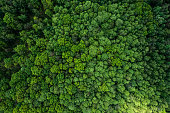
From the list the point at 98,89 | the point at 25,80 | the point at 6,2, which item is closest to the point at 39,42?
the point at 25,80

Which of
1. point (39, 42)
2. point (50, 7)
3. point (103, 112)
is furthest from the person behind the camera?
point (50, 7)

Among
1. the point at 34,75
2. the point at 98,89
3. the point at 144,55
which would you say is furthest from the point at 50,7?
the point at 144,55

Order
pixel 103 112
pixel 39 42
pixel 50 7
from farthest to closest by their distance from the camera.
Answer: pixel 50 7 → pixel 39 42 → pixel 103 112

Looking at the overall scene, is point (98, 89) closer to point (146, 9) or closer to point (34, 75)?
point (34, 75)

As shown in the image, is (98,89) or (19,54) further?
(19,54)

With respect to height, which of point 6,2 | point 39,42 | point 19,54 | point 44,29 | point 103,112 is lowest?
point 103,112

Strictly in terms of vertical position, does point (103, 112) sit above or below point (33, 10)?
below

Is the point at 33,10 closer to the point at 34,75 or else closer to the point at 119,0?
the point at 34,75
